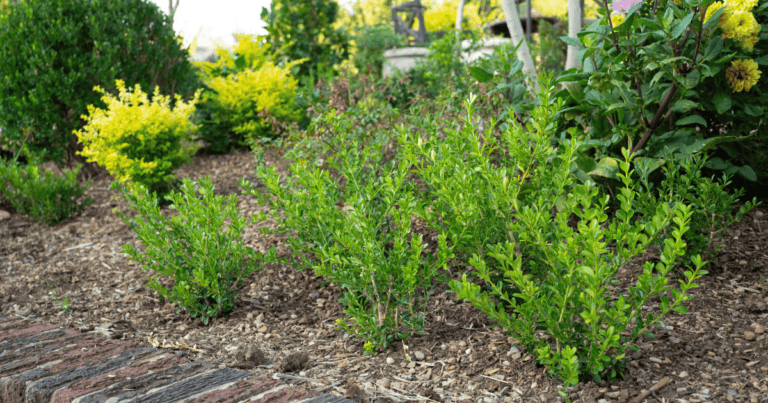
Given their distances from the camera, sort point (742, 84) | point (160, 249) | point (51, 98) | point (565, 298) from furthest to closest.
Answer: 1. point (51, 98)
2. point (160, 249)
3. point (742, 84)
4. point (565, 298)

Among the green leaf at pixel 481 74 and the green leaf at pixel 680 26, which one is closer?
the green leaf at pixel 680 26

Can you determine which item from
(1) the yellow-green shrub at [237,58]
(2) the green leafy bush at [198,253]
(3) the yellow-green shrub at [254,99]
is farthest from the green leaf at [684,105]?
(1) the yellow-green shrub at [237,58]

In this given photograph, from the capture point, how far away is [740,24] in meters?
2.16

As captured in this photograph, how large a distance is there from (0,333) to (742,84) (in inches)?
135

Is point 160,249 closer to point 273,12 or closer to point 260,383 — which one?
point 260,383

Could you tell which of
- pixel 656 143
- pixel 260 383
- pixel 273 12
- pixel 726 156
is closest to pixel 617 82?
pixel 656 143

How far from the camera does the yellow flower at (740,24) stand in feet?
7.01

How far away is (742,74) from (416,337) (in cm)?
180

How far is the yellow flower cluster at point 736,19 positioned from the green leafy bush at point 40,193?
4.48m

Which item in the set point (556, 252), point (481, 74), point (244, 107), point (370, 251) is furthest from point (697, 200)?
point (244, 107)

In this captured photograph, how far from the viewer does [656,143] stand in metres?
2.51

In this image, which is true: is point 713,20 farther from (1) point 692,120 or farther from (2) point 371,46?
(2) point 371,46

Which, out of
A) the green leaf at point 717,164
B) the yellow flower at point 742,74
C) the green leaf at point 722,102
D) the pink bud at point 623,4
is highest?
the pink bud at point 623,4

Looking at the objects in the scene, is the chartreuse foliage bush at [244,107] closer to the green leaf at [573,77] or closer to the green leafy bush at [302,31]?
the green leafy bush at [302,31]
